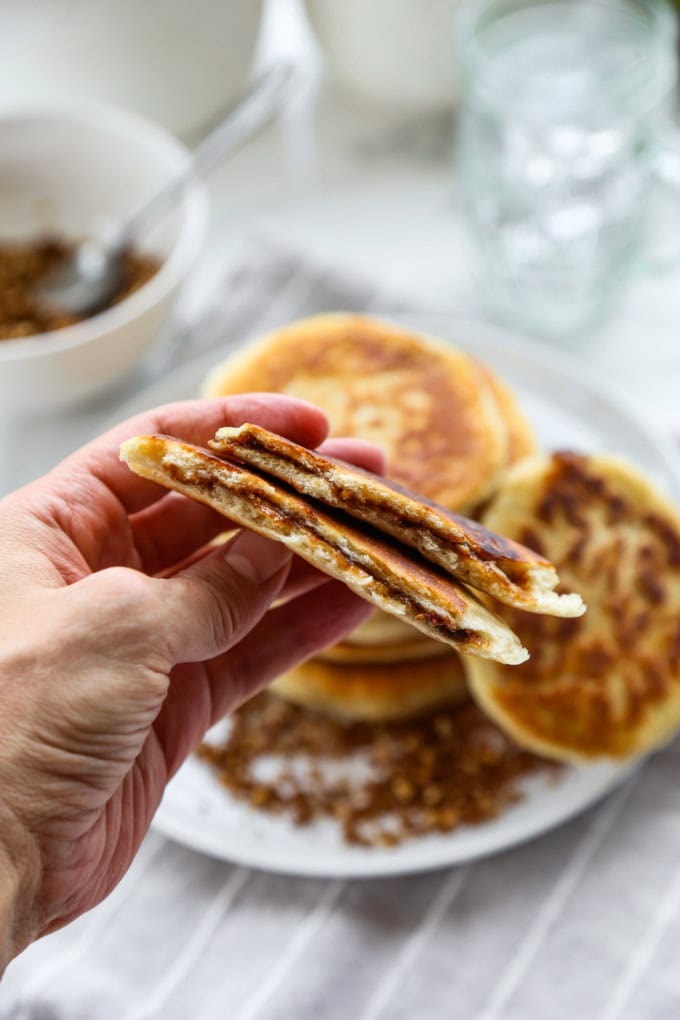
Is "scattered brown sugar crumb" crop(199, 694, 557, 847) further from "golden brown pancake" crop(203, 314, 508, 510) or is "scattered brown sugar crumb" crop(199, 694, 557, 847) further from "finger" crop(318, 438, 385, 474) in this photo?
"finger" crop(318, 438, 385, 474)

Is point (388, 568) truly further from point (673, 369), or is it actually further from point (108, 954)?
point (673, 369)

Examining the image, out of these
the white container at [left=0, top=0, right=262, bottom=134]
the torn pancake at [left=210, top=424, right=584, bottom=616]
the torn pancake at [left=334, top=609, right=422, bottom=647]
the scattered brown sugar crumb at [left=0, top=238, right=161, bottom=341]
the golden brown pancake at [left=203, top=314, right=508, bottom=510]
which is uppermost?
the white container at [left=0, top=0, right=262, bottom=134]

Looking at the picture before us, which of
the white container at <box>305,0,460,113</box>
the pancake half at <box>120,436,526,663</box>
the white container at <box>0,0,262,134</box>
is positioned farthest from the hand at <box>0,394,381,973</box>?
the white container at <box>305,0,460,113</box>

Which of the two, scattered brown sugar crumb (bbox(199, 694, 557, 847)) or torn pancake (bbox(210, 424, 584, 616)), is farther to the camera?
scattered brown sugar crumb (bbox(199, 694, 557, 847))

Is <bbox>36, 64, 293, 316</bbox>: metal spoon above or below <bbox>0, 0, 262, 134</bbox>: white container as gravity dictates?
below

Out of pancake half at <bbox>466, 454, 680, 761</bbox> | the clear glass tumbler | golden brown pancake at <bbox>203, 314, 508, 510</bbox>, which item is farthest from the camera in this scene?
the clear glass tumbler

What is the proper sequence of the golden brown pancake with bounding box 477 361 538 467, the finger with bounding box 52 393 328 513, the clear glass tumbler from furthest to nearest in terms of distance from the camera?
the clear glass tumbler → the golden brown pancake with bounding box 477 361 538 467 → the finger with bounding box 52 393 328 513
